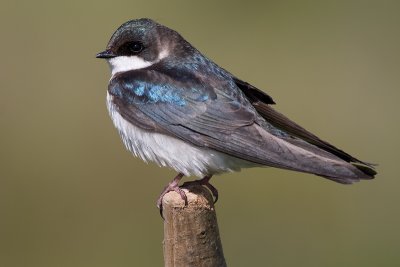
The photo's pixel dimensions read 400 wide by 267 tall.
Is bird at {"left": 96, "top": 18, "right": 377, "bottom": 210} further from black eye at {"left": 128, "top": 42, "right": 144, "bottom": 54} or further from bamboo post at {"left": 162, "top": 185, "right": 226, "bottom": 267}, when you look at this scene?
bamboo post at {"left": 162, "top": 185, "right": 226, "bottom": 267}

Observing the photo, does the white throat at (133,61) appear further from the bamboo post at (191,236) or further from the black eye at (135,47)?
the bamboo post at (191,236)

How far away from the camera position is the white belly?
12.4ft

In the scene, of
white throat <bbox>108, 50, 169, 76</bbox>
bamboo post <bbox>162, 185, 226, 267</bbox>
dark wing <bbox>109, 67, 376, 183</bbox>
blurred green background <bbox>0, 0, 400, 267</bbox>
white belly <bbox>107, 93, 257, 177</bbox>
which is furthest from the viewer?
blurred green background <bbox>0, 0, 400, 267</bbox>

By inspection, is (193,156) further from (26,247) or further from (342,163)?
(26,247)

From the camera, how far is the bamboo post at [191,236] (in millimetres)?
3057

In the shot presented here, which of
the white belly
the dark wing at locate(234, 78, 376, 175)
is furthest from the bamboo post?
the dark wing at locate(234, 78, 376, 175)

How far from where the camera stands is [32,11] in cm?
720

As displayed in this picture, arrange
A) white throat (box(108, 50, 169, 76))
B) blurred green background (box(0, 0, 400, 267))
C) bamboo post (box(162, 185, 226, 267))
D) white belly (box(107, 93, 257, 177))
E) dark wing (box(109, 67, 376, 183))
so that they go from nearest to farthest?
bamboo post (box(162, 185, 226, 267))
dark wing (box(109, 67, 376, 183))
white belly (box(107, 93, 257, 177))
white throat (box(108, 50, 169, 76))
blurred green background (box(0, 0, 400, 267))

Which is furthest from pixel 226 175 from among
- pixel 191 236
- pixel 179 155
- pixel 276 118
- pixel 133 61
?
pixel 191 236

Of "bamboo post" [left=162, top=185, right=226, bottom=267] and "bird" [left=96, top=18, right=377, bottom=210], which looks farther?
"bird" [left=96, top=18, right=377, bottom=210]

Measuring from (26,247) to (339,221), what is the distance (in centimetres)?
154

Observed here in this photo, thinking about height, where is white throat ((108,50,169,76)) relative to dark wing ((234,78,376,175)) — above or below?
above

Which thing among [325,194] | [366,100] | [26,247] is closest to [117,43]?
[26,247]

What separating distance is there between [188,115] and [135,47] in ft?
1.43
